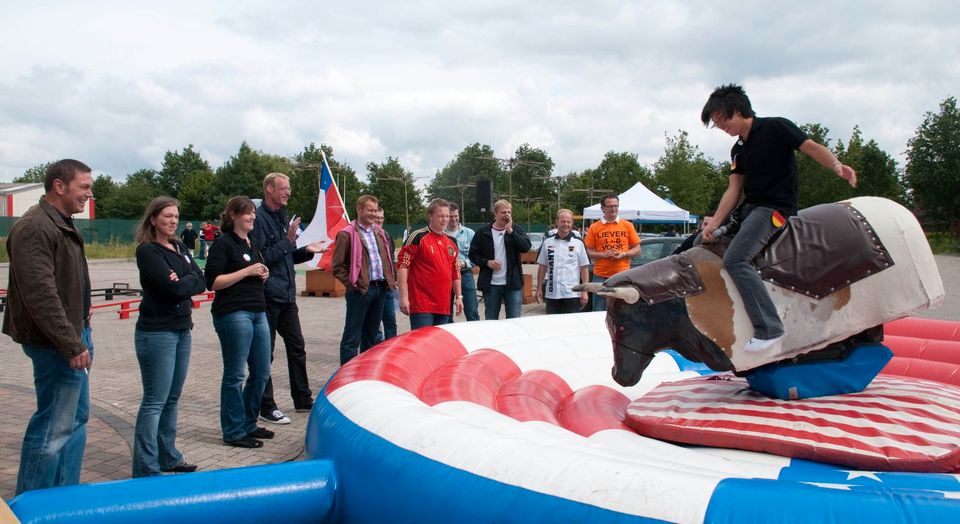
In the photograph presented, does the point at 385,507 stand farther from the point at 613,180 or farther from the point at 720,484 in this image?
the point at 613,180

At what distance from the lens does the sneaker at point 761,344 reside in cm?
361

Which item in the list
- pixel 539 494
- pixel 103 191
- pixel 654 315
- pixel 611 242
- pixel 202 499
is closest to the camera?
pixel 539 494

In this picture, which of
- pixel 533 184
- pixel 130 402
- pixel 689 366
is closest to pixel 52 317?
pixel 130 402

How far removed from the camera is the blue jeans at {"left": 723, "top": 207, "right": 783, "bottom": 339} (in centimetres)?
362

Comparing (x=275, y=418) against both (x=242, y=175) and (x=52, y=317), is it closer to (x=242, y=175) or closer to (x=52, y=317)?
(x=52, y=317)

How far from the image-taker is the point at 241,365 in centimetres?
490

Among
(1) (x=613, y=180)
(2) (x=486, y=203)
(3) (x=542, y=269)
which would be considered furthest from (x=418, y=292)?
(1) (x=613, y=180)

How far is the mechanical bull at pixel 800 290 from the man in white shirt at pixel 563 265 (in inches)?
142

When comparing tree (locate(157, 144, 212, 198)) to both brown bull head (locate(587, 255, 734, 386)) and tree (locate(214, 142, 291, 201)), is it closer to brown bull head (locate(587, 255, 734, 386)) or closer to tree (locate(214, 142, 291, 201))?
tree (locate(214, 142, 291, 201))

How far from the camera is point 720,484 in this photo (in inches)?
88.5

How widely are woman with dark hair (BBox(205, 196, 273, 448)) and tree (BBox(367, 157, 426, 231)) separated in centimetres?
5264

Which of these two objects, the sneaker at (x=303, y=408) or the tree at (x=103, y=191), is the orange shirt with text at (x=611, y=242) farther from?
the tree at (x=103, y=191)

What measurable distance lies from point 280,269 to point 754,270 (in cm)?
352

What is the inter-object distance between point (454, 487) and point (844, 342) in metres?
2.37
